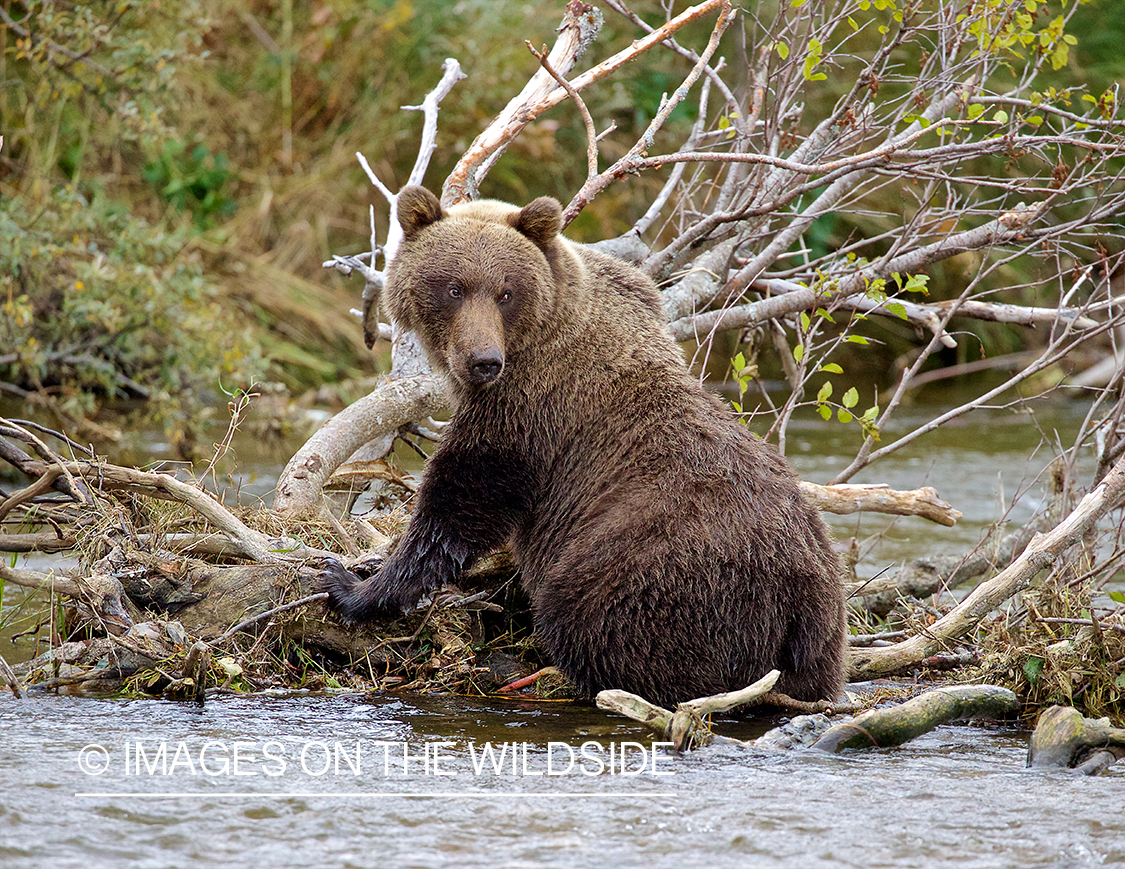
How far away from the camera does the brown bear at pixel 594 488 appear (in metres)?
4.11

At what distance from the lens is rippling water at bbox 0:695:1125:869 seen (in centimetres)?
283

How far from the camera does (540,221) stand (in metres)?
4.52

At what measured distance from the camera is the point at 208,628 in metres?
4.45

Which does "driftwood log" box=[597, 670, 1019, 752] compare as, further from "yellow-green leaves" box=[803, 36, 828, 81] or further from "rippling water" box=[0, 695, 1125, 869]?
"yellow-green leaves" box=[803, 36, 828, 81]

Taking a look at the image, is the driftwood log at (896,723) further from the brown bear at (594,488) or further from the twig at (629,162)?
the twig at (629,162)

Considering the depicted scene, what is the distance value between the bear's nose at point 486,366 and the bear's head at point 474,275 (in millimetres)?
41

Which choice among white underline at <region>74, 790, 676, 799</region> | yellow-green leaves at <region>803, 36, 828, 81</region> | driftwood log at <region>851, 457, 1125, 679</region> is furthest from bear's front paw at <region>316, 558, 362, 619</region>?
yellow-green leaves at <region>803, 36, 828, 81</region>

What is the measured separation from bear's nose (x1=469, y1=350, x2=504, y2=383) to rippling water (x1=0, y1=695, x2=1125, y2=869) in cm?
117

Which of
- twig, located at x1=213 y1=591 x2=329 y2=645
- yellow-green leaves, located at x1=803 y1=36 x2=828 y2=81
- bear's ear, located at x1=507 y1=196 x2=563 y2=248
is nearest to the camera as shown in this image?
twig, located at x1=213 y1=591 x2=329 y2=645

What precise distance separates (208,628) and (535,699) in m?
1.21

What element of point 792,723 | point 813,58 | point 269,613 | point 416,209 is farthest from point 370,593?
point 813,58

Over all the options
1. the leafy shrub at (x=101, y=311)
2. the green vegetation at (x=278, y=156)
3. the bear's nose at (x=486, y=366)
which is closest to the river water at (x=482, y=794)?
the bear's nose at (x=486, y=366)

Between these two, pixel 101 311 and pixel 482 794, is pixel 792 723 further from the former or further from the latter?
pixel 101 311

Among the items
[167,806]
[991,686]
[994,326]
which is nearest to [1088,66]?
[994,326]
